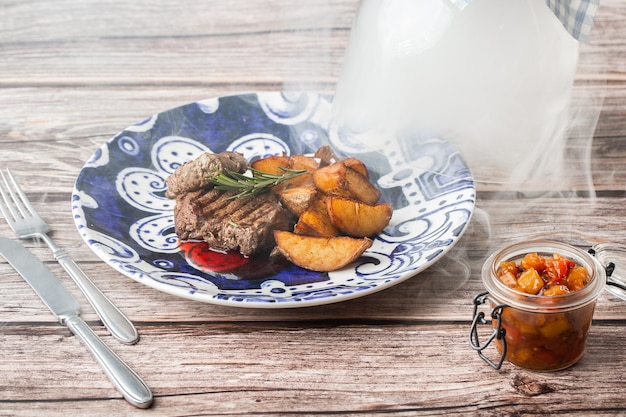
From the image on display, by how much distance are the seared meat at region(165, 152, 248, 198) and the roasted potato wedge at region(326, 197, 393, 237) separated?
8.5 inches

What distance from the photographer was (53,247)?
1476 millimetres

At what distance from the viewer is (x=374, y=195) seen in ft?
5.00

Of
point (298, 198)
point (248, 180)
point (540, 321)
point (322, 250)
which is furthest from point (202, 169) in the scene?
point (540, 321)

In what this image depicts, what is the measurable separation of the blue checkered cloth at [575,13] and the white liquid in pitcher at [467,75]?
0.10 feet

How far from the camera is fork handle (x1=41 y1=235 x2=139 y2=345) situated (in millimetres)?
1244

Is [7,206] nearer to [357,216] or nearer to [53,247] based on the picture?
[53,247]

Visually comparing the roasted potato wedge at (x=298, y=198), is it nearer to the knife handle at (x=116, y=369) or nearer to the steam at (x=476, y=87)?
the steam at (x=476, y=87)

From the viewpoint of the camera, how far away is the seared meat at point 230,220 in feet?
4.57

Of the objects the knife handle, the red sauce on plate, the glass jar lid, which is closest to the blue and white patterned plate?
the red sauce on plate

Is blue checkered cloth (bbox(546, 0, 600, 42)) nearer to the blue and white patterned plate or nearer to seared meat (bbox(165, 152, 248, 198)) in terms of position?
the blue and white patterned plate

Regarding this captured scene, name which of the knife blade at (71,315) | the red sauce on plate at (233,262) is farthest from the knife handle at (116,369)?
the red sauce on plate at (233,262)

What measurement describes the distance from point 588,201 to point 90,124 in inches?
49.0

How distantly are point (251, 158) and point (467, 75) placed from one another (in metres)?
0.56

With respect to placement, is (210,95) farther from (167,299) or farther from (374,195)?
(167,299)
